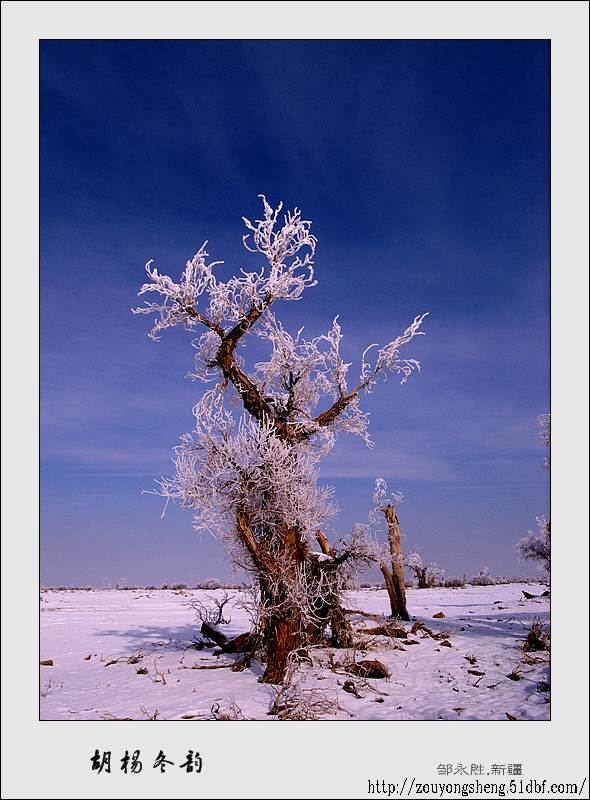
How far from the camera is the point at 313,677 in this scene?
35.2 feet

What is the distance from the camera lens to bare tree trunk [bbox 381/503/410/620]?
54.7 ft

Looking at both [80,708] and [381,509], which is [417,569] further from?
[80,708]

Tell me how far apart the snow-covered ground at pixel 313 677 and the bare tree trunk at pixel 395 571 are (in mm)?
857

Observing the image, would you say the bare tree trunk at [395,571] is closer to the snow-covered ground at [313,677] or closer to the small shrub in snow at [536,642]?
the snow-covered ground at [313,677]

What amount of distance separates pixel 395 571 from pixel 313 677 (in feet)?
21.7

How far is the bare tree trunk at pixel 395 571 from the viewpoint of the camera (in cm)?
1669

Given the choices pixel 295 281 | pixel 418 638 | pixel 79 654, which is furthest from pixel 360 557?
pixel 79 654

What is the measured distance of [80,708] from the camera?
30.9ft

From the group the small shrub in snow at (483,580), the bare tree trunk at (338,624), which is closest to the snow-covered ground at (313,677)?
the bare tree trunk at (338,624)

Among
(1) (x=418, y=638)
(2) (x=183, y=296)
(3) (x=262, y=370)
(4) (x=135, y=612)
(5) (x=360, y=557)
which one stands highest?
(2) (x=183, y=296)

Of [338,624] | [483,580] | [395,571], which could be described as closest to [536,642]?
[338,624]

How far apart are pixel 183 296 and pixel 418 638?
965cm

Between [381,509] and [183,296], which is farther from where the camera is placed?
[381,509]

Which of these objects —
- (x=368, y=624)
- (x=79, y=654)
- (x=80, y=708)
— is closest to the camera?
(x=80, y=708)
